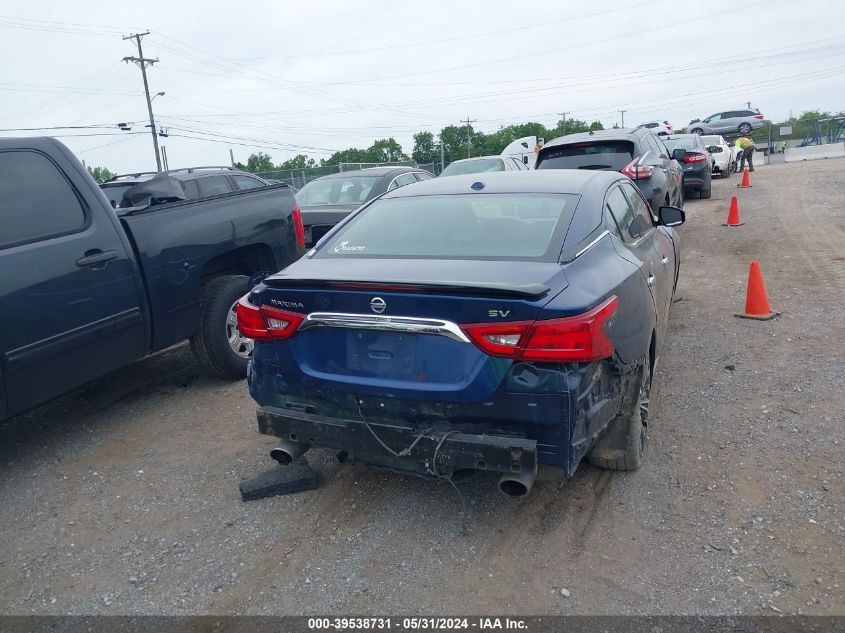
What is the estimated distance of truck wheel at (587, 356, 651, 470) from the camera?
3.62m

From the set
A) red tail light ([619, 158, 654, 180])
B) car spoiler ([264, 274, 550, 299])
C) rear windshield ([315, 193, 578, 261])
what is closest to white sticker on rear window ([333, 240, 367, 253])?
rear windshield ([315, 193, 578, 261])

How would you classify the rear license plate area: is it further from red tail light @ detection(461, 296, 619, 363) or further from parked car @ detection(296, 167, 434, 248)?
parked car @ detection(296, 167, 434, 248)

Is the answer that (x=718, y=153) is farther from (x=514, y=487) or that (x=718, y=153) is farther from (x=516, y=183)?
(x=514, y=487)

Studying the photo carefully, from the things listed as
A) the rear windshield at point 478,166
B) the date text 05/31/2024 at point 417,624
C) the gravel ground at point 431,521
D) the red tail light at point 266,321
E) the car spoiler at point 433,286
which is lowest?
the date text 05/31/2024 at point 417,624

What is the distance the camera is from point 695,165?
15.1 m

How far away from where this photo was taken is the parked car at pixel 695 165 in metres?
15.0

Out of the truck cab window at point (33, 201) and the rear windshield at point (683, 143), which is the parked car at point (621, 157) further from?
the truck cab window at point (33, 201)

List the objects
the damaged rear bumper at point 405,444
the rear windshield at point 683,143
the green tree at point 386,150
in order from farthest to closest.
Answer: the green tree at point 386,150 < the rear windshield at point 683,143 < the damaged rear bumper at point 405,444

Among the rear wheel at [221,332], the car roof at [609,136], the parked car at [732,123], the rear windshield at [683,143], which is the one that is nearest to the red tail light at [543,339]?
the rear wheel at [221,332]

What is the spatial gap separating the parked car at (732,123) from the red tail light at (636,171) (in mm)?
28930

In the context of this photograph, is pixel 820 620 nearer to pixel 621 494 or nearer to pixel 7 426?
pixel 621 494

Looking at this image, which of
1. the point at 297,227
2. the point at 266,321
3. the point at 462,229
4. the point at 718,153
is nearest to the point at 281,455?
the point at 266,321

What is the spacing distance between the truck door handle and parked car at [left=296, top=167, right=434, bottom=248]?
15.4 ft

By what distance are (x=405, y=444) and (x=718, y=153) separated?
2016 cm
